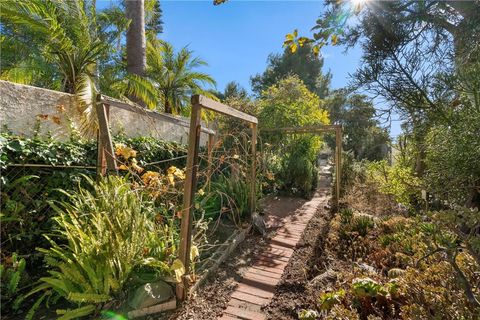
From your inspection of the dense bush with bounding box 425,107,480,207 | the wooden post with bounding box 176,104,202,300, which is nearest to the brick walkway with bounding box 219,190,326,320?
the wooden post with bounding box 176,104,202,300

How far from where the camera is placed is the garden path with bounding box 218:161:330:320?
2.46 meters

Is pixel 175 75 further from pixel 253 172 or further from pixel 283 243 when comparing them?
pixel 283 243

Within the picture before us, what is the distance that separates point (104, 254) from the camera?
2088mm

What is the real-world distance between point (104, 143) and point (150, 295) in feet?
5.58

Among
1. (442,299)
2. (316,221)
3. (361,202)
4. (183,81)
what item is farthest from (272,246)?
(183,81)

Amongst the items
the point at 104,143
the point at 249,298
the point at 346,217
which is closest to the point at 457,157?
the point at 346,217

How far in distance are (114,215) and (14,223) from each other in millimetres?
1053

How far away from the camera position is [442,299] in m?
1.76

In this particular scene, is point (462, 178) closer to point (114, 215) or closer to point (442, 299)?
point (442, 299)

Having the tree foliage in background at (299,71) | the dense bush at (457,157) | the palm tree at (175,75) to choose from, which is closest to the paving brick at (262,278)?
the dense bush at (457,157)

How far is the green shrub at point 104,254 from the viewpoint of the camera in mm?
2037

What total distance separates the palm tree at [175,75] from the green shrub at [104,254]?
6729 millimetres

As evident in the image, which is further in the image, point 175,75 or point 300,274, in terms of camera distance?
point 175,75

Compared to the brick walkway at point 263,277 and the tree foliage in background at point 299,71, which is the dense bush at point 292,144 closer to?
the brick walkway at point 263,277
